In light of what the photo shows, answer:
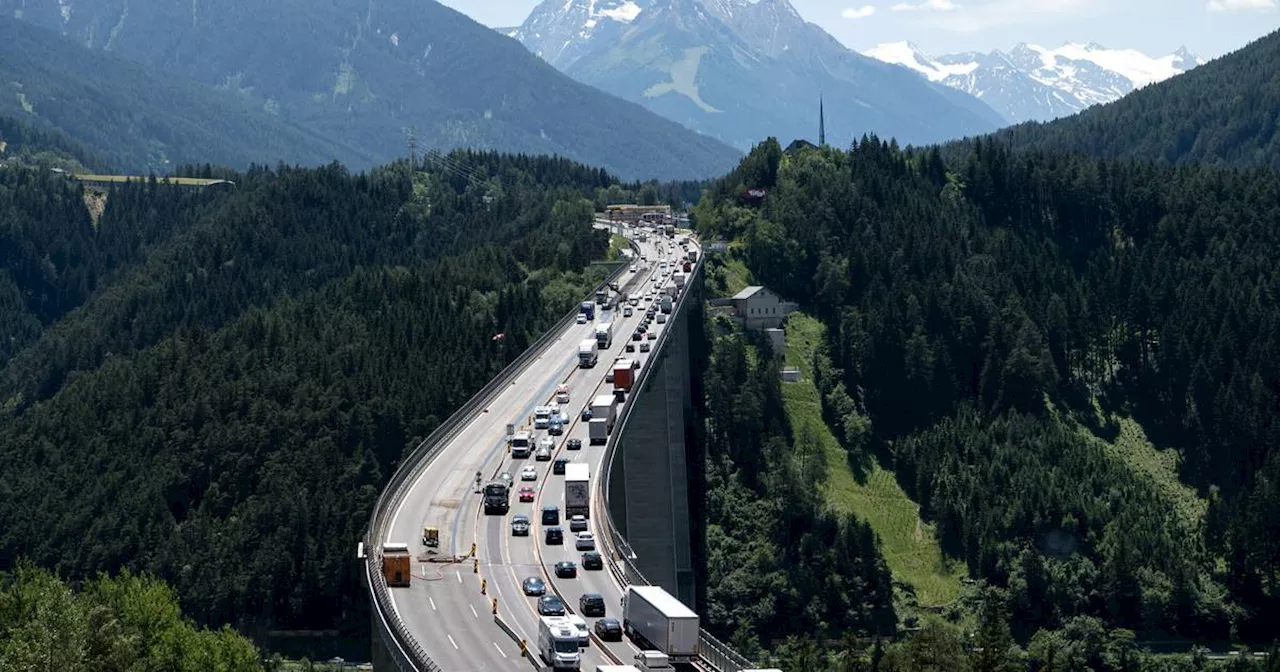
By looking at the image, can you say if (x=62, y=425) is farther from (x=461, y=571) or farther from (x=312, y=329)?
(x=461, y=571)

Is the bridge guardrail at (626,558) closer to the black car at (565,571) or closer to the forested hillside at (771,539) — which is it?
the black car at (565,571)

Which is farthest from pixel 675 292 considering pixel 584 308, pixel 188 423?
pixel 188 423

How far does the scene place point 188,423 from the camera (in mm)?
170750

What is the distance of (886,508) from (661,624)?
104267 millimetres

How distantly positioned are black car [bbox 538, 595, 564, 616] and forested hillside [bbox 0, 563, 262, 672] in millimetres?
17211

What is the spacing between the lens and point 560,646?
7169cm

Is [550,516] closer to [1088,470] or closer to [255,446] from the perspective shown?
[255,446]

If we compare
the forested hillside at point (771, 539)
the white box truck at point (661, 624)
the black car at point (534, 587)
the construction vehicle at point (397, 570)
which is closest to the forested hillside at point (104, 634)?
the construction vehicle at point (397, 570)

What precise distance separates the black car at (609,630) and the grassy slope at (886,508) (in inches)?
3325

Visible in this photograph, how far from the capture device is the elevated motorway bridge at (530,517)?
254 ft

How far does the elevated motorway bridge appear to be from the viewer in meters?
77.4

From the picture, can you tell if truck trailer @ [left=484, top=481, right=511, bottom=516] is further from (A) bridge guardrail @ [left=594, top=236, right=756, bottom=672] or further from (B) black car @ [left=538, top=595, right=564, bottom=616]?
(B) black car @ [left=538, top=595, right=564, bottom=616]

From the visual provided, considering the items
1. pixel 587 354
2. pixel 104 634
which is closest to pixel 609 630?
pixel 104 634

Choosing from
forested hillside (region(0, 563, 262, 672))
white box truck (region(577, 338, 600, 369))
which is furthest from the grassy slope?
forested hillside (region(0, 563, 262, 672))
